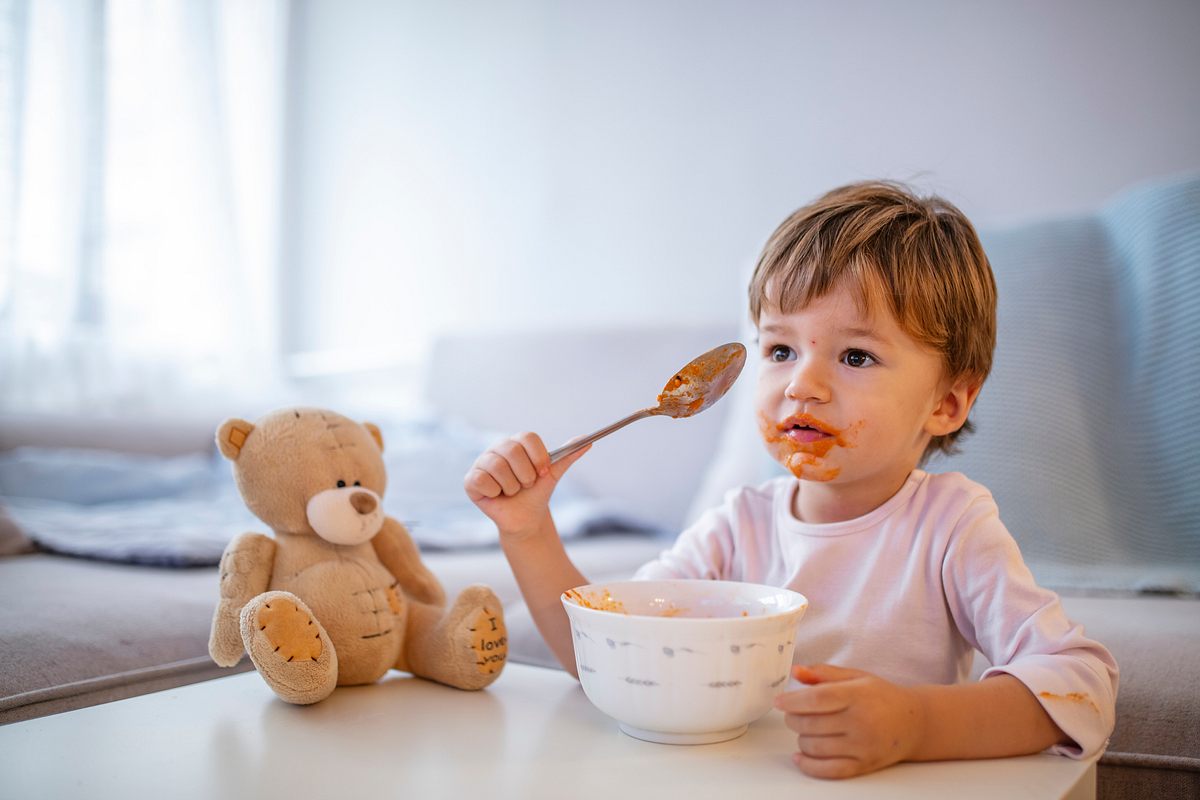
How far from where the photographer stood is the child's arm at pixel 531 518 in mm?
786

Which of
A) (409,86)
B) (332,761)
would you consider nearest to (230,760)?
(332,761)

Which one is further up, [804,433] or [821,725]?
[804,433]

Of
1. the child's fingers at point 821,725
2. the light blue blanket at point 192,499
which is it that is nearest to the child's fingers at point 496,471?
the child's fingers at point 821,725

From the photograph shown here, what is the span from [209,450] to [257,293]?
1132 millimetres

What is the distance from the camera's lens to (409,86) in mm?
2910

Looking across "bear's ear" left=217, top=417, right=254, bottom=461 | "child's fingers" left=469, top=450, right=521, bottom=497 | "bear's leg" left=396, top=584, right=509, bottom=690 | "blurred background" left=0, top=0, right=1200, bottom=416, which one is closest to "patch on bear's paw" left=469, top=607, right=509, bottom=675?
"bear's leg" left=396, top=584, right=509, bottom=690

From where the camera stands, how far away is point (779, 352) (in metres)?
0.82

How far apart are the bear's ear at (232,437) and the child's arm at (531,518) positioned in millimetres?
184

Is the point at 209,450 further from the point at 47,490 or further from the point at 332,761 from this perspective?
the point at 332,761

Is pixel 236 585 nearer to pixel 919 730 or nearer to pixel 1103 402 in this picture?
pixel 919 730

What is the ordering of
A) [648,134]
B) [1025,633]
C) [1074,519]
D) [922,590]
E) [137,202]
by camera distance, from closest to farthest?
[1025,633]
[922,590]
[1074,519]
[648,134]
[137,202]

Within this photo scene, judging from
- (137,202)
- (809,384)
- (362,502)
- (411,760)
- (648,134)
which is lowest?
(411,760)

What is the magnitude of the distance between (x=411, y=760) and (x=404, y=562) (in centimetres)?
26

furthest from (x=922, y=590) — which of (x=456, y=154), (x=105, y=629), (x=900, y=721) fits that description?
(x=456, y=154)
